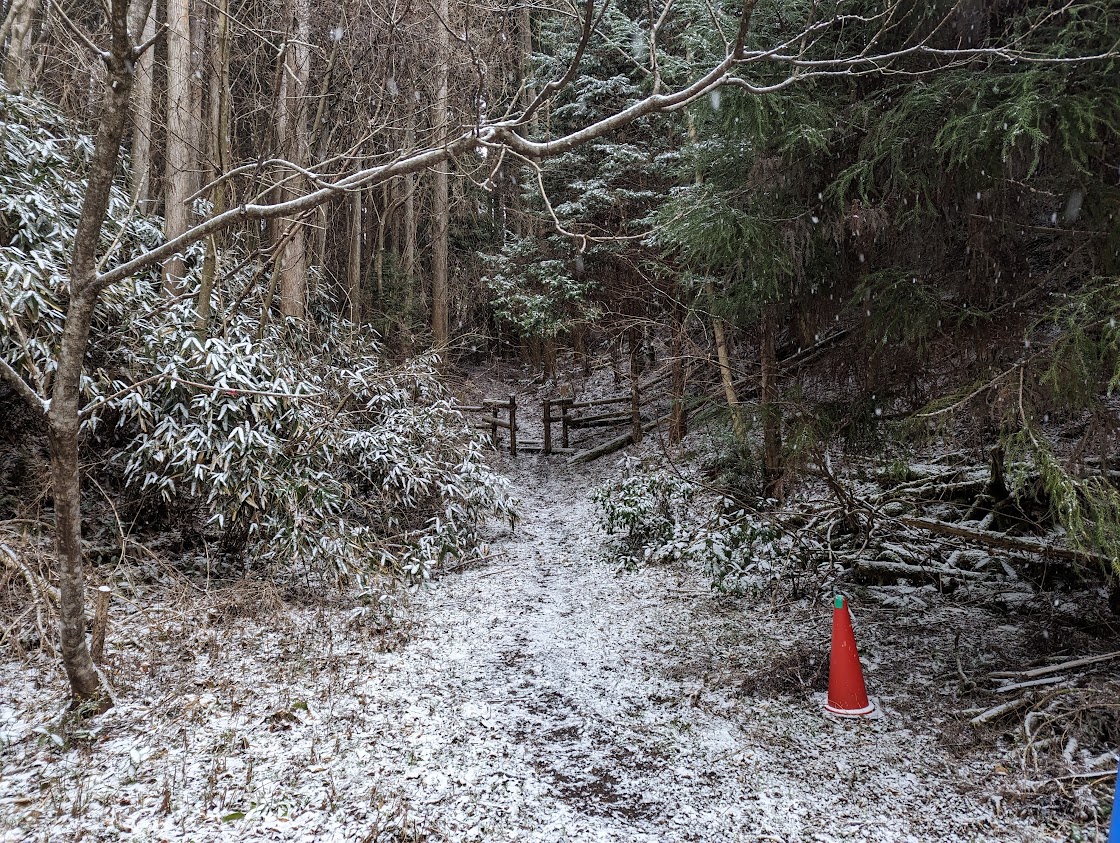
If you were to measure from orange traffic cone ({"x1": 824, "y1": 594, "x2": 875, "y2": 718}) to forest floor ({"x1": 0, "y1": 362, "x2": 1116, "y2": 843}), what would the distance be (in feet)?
0.36

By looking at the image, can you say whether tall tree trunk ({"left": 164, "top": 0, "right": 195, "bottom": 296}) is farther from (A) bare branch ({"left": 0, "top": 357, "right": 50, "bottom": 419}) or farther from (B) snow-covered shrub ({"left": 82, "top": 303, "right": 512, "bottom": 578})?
(A) bare branch ({"left": 0, "top": 357, "right": 50, "bottom": 419})

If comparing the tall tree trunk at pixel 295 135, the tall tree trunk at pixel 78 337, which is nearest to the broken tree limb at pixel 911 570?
the tall tree trunk at pixel 78 337

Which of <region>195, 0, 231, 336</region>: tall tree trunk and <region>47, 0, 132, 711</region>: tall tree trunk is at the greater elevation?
<region>195, 0, 231, 336</region>: tall tree trunk

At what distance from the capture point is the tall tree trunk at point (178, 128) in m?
7.14

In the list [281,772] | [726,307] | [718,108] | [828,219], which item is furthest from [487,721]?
[718,108]

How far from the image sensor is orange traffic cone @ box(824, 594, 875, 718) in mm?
3968

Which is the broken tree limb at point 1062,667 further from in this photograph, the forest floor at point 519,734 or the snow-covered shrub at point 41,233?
the snow-covered shrub at point 41,233

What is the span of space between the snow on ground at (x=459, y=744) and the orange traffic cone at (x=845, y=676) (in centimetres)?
12

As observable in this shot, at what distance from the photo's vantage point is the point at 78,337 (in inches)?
126

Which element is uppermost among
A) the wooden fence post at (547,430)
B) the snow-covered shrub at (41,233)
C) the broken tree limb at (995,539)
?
the snow-covered shrub at (41,233)

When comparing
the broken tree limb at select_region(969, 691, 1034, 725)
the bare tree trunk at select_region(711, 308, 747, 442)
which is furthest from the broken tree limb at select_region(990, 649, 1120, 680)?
the bare tree trunk at select_region(711, 308, 747, 442)

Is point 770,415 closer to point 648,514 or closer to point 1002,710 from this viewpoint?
point 1002,710

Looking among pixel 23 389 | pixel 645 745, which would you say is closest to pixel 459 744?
pixel 645 745

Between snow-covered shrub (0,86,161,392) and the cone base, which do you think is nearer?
the cone base
